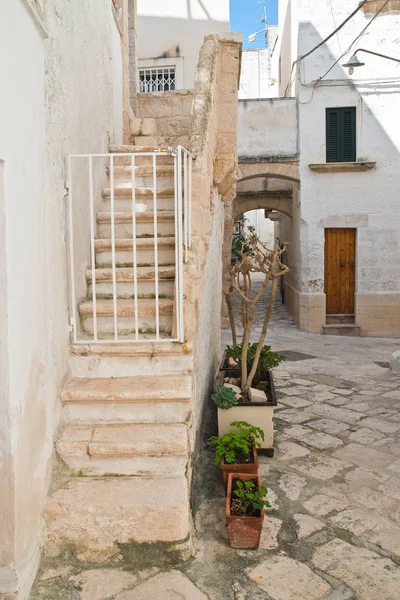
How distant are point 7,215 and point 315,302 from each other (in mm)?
10277

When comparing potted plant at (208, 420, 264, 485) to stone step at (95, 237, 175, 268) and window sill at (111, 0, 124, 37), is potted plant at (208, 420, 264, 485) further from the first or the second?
window sill at (111, 0, 124, 37)

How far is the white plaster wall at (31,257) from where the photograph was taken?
2398mm

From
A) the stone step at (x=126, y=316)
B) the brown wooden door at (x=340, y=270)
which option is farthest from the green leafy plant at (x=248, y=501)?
the brown wooden door at (x=340, y=270)

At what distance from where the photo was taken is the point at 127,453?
3.05 meters

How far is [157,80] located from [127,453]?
10663mm

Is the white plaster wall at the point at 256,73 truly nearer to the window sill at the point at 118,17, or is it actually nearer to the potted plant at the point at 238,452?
the window sill at the point at 118,17

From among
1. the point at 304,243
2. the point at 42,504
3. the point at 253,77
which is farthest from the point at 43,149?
the point at 253,77

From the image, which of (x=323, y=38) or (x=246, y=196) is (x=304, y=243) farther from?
(x=323, y=38)

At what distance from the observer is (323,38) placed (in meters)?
11.8

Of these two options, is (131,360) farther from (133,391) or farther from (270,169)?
(270,169)

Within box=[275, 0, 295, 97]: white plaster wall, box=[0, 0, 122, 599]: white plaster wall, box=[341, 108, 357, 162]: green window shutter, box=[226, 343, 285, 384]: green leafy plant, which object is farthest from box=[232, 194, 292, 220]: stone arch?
box=[0, 0, 122, 599]: white plaster wall

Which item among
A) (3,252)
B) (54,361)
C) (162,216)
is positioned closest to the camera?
(3,252)

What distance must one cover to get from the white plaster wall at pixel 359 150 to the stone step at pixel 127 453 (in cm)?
943

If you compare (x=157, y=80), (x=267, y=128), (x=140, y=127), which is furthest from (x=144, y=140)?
(x=267, y=128)
